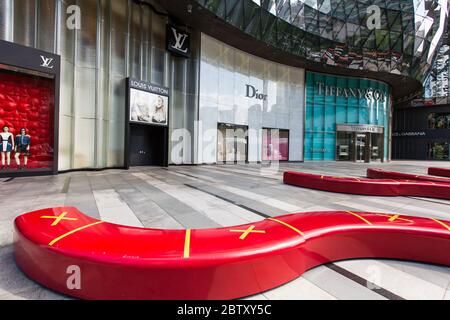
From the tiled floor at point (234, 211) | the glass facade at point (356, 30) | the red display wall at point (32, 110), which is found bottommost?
the tiled floor at point (234, 211)

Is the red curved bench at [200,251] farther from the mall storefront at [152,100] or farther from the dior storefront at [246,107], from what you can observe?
the dior storefront at [246,107]

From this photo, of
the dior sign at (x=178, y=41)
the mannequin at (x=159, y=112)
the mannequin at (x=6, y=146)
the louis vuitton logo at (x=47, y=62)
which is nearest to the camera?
the mannequin at (x=6, y=146)

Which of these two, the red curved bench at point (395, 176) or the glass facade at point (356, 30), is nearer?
the red curved bench at point (395, 176)

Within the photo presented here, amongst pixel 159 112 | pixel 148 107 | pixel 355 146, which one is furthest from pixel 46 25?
pixel 355 146

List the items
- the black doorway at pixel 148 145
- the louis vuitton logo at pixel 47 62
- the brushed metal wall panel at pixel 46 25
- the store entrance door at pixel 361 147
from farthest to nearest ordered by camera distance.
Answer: the store entrance door at pixel 361 147, the black doorway at pixel 148 145, the brushed metal wall panel at pixel 46 25, the louis vuitton logo at pixel 47 62

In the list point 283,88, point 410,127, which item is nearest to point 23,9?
point 283,88

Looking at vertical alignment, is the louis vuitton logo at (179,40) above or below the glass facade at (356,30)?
below

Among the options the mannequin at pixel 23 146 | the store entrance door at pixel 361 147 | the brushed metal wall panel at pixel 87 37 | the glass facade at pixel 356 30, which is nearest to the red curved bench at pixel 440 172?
the glass facade at pixel 356 30

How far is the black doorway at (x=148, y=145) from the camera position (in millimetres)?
15031

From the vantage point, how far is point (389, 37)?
23781 millimetres

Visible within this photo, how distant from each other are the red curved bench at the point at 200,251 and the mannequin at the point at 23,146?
8.53 metres

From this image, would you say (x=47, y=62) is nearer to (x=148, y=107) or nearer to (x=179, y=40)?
(x=148, y=107)

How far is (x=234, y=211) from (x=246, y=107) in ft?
53.6

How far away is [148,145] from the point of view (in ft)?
51.5
